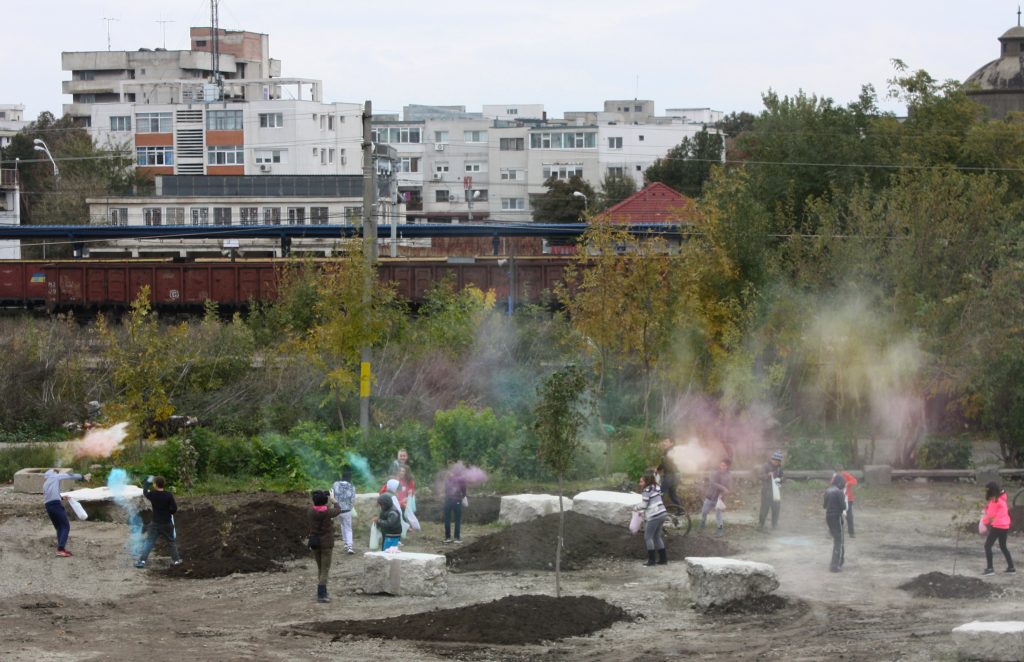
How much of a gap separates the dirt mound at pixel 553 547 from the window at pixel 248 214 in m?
63.2

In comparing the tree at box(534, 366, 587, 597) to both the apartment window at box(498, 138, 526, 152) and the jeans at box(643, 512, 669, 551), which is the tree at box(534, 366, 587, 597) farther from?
the apartment window at box(498, 138, 526, 152)

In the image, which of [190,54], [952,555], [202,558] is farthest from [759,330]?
[190,54]

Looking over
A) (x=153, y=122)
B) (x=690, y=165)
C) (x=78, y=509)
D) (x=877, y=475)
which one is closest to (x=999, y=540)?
(x=877, y=475)

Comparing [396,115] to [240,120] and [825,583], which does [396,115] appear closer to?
[240,120]

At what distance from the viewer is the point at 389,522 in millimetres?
17938

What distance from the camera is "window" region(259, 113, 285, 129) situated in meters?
94.0

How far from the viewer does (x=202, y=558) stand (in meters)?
19.0

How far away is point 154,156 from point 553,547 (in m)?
87.1

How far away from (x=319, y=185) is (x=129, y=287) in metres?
30.8

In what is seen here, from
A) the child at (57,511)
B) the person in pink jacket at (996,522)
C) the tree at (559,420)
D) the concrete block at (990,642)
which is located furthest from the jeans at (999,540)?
the child at (57,511)

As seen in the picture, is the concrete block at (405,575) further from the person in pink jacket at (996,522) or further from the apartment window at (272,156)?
the apartment window at (272,156)

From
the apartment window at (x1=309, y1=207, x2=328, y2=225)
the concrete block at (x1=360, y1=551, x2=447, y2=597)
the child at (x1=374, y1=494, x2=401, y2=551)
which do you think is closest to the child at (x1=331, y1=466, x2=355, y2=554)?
the child at (x1=374, y1=494, x2=401, y2=551)

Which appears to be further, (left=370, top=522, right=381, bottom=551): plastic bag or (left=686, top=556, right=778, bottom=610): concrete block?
(left=370, top=522, right=381, bottom=551): plastic bag

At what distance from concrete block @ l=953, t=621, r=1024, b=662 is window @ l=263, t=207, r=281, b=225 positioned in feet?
232
